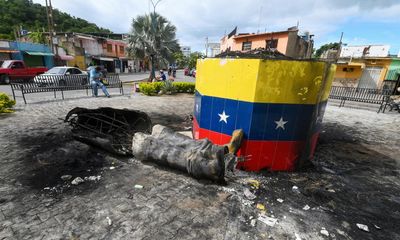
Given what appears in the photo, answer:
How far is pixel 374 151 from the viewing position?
236 inches

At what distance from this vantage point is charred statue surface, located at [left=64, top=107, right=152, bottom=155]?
15.7 feet

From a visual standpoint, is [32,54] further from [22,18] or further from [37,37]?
[22,18]

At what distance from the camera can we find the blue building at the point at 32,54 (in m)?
24.9

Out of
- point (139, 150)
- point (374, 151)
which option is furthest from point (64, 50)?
point (374, 151)

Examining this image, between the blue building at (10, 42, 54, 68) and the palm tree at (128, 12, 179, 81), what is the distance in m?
15.6

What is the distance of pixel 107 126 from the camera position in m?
5.71

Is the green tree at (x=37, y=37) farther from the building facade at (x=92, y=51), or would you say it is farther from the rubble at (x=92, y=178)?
the rubble at (x=92, y=178)

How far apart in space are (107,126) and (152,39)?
15581mm

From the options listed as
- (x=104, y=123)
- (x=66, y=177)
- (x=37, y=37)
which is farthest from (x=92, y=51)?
(x=66, y=177)

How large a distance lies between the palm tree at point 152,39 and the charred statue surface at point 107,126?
15048 mm

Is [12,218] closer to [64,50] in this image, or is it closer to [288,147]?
[288,147]

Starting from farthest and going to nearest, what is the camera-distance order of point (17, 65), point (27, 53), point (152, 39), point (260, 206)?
point (27, 53), point (152, 39), point (17, 65), point (260, 206)

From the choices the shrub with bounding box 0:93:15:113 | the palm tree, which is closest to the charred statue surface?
the shrub with bounding box 0:93:15:113

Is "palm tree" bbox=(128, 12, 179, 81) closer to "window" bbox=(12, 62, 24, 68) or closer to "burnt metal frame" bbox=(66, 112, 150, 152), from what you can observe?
"window" bbox=(12, 62, 24, 68)
